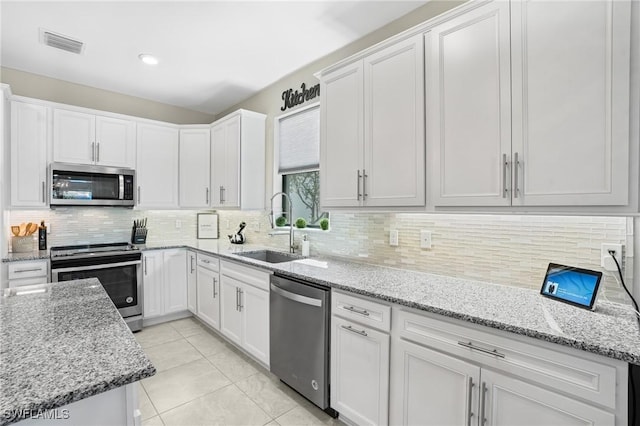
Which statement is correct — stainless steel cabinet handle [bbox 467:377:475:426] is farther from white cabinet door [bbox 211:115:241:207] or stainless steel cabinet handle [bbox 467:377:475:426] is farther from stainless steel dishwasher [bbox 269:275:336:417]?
white cabinet door [bbox 211:115:241:207]

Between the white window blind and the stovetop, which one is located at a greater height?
the white window blind

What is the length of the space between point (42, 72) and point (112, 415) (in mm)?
4029

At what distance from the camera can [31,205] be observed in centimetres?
311

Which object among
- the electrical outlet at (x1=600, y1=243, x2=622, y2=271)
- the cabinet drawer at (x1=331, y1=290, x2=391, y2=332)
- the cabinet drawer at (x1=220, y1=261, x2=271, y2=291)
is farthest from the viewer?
the cabinet drawer at (x1=220, y1=261, x2=271, y2=291)

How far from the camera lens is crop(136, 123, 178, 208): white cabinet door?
3811 mm

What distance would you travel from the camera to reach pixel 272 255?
3.27 metres

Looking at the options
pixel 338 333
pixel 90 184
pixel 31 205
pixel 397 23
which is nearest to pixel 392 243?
pixel 338 333

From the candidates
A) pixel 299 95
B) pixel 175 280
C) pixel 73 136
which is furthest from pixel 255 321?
pixel 73 136

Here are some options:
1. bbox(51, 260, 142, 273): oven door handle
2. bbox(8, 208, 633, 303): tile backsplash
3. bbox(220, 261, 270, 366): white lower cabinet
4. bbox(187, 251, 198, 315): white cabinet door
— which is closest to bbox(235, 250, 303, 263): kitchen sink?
bbox(8, 208, 633, 303): tile backsplash

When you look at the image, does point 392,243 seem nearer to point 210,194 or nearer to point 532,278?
point 532,278

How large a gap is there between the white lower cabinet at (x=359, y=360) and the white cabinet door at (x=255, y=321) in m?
0.75

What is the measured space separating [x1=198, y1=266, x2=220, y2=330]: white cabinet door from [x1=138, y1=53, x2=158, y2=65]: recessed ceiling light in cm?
220

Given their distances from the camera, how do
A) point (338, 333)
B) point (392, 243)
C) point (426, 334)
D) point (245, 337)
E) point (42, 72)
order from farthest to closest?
point (42, 72), point (245, 337), point (392, 243), point (338, 333), point (426, 334)

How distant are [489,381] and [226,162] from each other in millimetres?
3410
